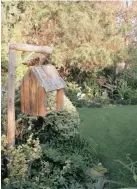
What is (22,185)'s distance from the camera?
383 cm

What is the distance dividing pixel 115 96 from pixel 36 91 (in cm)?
828

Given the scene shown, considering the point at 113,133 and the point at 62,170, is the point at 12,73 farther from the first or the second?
the point at 113,133

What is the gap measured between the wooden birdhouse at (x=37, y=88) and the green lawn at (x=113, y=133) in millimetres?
1582

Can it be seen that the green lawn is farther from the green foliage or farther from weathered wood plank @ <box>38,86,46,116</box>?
weathered wood plank @ <box>38,86,46,116</box>

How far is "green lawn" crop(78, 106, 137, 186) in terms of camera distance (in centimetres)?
516

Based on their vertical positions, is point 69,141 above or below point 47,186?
above

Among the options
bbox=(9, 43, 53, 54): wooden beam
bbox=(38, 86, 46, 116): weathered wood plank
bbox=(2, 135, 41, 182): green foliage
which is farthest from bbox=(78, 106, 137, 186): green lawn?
bbox=(9, 43, 53, 54): wooden beam

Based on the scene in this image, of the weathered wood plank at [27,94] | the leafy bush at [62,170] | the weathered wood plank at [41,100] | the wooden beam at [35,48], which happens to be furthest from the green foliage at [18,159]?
the wooden beam at [35,48]

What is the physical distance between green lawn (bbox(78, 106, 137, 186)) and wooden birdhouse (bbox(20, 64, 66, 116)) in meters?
1.58

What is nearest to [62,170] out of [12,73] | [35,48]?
[12,73]

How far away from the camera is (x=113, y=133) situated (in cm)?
677

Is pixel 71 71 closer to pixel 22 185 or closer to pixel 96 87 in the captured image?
pixel 96 87

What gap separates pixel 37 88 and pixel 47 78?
0.19 m

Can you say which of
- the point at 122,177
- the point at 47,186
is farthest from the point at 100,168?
the point at 47,186
